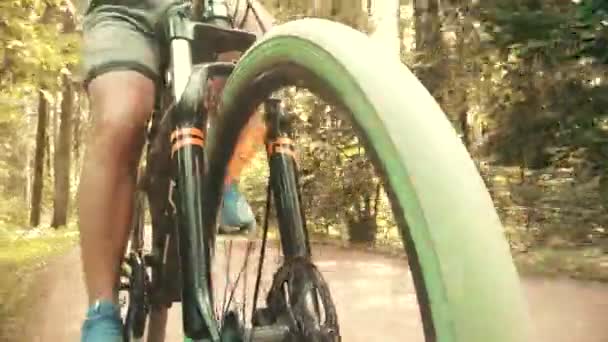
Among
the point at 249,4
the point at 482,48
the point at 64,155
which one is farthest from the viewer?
the point at 64,155

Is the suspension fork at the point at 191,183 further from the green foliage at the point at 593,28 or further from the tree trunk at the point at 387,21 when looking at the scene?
the tree trunk at the point at 387,21

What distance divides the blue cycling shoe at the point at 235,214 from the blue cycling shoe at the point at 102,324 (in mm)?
297

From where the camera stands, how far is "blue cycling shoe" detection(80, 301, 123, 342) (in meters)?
1.75

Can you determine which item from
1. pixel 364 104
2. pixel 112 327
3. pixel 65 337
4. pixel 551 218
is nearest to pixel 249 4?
pixel 112 327

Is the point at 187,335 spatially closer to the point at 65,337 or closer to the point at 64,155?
the point at 65,337

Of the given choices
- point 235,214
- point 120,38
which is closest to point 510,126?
point 235,214

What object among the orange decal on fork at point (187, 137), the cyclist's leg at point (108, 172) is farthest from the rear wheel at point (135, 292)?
the orange decal on fork at point (187, 137)

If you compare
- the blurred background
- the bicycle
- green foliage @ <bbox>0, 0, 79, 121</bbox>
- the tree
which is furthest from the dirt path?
the tree

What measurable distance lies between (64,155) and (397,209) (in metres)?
16.4

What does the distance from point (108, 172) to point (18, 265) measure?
8502mm

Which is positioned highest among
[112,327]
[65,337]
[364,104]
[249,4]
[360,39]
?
[249,4]

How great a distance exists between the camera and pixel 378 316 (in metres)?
4.84

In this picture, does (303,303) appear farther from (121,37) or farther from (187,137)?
(121,37)

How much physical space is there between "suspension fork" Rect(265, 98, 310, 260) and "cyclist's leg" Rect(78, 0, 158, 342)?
326 mm
